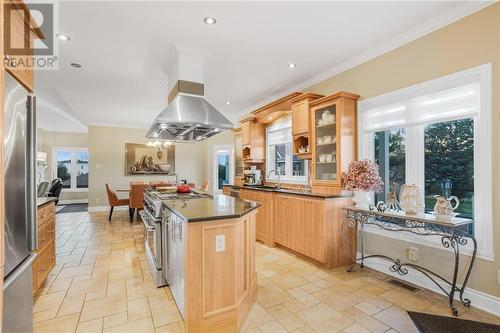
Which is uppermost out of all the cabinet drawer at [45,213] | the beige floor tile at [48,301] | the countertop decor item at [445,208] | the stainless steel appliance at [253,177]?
the stainless steel appliance at [253,177]

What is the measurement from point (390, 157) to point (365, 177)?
577 mm

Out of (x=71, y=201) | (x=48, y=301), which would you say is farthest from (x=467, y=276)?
(x=71, y=201)

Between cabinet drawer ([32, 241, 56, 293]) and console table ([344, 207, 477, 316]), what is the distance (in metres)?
3.40

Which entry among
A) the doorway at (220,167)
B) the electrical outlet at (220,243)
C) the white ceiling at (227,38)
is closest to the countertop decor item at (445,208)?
the white ceiling at (227,38)

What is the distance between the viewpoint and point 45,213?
110 inches

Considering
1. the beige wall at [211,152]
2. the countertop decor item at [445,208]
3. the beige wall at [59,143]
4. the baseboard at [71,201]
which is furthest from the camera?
the baseboard at [71,201]

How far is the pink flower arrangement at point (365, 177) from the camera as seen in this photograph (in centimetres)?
304

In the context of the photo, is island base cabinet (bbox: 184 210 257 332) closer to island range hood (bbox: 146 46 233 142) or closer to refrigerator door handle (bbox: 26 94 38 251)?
refrigerator door handle (bbox: 26 94 38 251)

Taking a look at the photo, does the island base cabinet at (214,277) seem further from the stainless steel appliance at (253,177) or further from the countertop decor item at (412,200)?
the stainless steel appliance at (253,177)

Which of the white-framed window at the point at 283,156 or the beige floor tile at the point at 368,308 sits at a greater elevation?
the white-framed window at the point at 283,156

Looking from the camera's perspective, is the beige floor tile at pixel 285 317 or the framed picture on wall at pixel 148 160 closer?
the beige floor tile at pixel 285 317

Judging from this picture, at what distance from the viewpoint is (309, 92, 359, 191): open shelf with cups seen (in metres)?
3.46

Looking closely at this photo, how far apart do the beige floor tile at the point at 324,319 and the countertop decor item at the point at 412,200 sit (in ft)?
4.26

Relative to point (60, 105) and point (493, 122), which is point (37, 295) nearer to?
point (493, 122)
